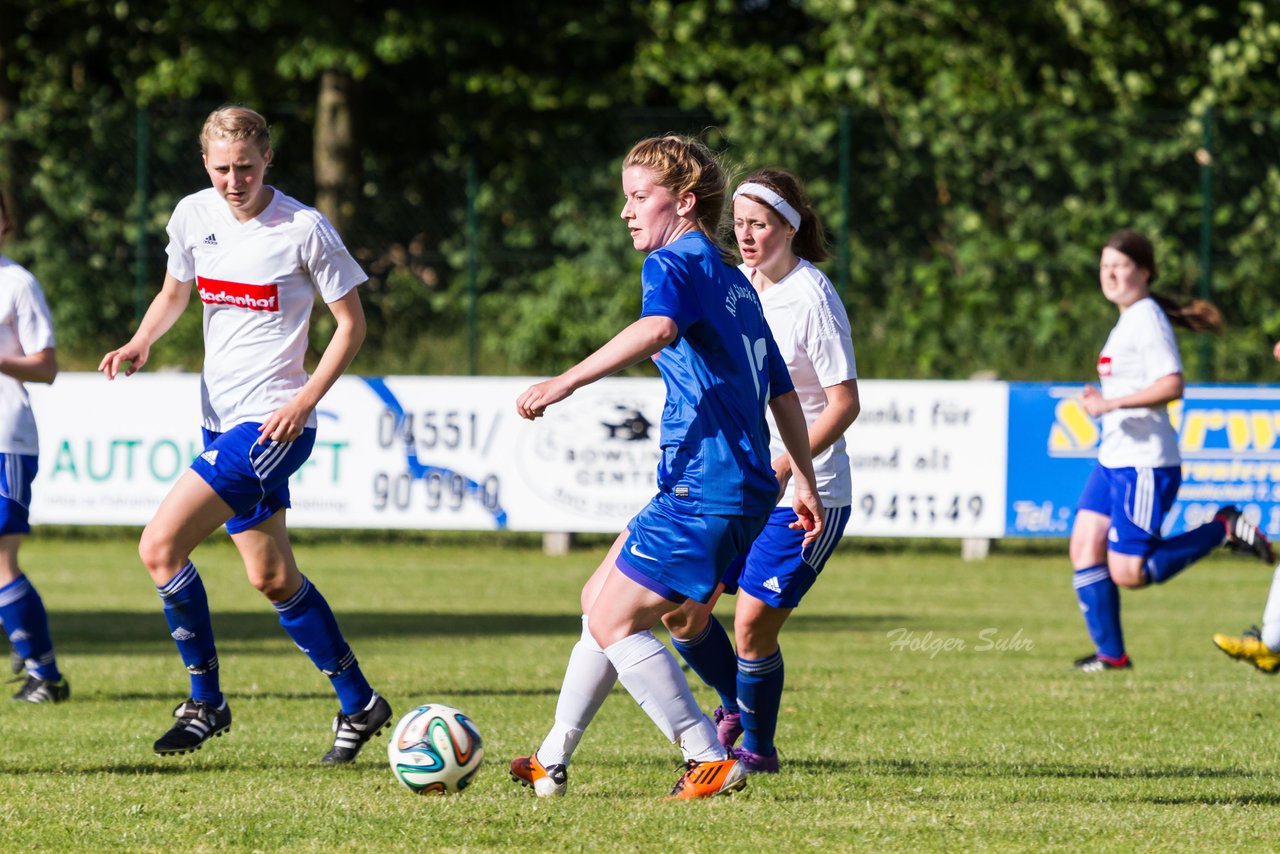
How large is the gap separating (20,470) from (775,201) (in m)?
3.51

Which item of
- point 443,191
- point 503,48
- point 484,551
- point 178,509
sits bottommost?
point 484,551

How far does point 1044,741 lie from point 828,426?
1.81m

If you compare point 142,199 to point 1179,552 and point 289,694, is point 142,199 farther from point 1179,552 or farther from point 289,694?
point 1179,552

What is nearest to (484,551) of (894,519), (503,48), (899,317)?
(894,519)

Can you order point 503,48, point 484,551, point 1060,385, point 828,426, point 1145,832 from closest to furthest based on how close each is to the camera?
1. point 1145,832
2. point 828,426
3. point 1060,385
4. point 484,551
5. point 503,48

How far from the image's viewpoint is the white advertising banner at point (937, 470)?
48.2 feet

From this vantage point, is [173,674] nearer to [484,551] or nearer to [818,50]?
[484,551]

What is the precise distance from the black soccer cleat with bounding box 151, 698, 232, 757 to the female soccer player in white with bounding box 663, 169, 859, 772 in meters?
1.55

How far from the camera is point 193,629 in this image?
6336 mm

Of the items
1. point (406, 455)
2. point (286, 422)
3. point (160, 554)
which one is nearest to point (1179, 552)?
point (286, 422)

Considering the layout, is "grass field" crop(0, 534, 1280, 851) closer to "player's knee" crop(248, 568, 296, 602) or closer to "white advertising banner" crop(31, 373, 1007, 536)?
"player's knee" crop(248, 568, 296, 602)

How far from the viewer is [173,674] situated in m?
8.97

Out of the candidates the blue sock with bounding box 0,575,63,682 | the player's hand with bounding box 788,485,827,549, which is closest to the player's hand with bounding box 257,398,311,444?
the player's hand with bounding box 788,485,827,549

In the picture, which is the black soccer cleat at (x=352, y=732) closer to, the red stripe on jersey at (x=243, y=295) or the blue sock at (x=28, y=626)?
the red stripe on jersey at (x=243, y=295)
